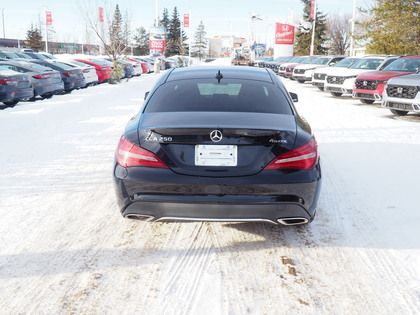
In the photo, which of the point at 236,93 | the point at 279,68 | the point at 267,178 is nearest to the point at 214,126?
the point at 267,178

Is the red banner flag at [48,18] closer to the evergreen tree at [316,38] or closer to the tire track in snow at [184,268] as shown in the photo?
the evergreen tree at [316,38]

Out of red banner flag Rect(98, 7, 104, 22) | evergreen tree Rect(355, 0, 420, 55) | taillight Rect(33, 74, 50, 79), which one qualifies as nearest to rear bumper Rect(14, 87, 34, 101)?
taillight Rect(33, 74, 50, 79)

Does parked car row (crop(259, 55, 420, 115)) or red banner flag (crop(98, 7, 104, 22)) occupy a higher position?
red banner flag (crop(98, 7, 104, 22))

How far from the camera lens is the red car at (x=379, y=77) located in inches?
537

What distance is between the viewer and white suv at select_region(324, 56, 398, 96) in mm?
16828

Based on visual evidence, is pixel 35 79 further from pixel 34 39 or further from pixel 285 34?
pixel 34 39

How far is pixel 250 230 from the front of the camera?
4.02m

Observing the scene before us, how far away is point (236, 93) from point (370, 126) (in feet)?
24.0

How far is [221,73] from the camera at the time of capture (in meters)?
4.43

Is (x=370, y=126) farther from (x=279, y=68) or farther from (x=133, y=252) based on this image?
(x=279, y=68)

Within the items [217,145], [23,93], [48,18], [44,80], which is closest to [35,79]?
[44,80]

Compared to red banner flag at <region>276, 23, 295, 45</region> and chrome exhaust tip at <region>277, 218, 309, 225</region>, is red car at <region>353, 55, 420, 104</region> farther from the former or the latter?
red banner flag at <region>276, 23, 295, 45</region>

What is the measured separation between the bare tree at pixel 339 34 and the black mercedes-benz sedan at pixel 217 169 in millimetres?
72134

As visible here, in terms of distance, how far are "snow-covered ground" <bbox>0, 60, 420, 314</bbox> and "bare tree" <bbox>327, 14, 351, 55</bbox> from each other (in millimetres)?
69460
